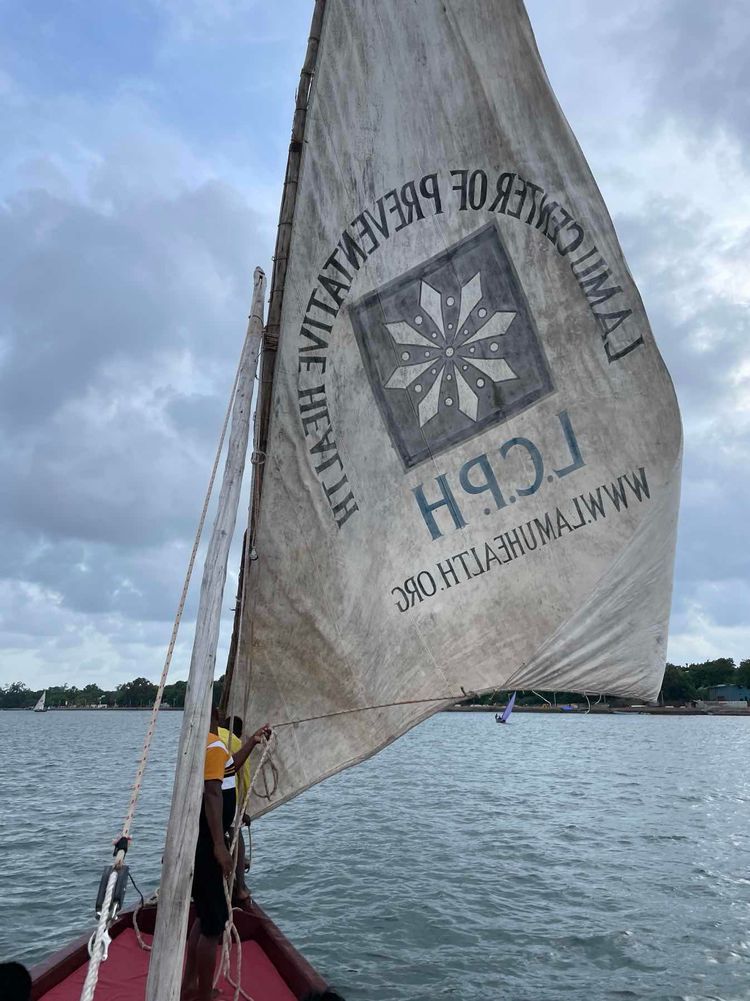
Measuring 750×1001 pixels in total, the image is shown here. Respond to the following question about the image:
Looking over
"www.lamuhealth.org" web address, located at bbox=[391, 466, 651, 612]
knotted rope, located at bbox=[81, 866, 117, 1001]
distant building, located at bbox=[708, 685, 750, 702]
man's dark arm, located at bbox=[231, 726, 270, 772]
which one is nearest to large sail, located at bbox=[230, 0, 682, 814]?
"www.lamuhealth.org" web address, located at bbox=[391, 466, 651, 612]

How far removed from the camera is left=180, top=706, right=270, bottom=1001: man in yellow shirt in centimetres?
488

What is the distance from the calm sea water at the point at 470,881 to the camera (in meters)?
11.3

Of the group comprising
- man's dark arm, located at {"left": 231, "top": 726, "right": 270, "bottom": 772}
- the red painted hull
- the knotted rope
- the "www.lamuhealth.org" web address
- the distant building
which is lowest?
the red painted hull

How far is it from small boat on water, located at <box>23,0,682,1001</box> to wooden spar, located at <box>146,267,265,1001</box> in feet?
3.24

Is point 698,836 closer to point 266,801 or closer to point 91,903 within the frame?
point 91,903

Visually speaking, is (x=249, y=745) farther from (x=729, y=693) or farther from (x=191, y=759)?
(x=729, y=693)

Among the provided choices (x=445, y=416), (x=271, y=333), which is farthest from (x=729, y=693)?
(x=271, y=333)

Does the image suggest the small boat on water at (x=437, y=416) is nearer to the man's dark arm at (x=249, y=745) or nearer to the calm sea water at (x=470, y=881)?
the man's dark arm at (x=249, y=745)

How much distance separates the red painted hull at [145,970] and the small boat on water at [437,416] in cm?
179

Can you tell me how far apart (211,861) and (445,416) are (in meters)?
3.22

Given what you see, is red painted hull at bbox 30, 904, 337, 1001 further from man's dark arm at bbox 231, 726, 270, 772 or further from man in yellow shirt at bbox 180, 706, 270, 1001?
man's dark arm at bbox 231, 726, 270, 772

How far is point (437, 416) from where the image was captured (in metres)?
5.23

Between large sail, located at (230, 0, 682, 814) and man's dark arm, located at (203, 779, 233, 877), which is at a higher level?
large sail, located at (230, 0, 682, 814)

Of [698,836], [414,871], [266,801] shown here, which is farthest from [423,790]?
[266,801]
